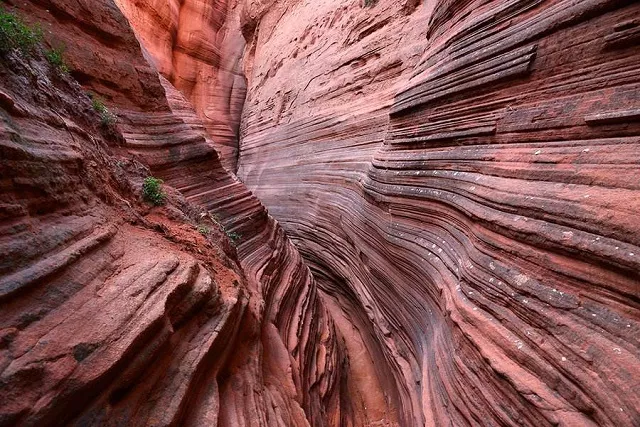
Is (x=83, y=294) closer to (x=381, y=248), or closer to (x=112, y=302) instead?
(x=112, y=302)

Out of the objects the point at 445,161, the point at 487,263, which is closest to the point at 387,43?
the point at 445,161

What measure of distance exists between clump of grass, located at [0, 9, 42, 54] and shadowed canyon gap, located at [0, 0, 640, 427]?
115 millimetres

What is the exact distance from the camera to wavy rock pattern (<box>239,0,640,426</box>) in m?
1.82

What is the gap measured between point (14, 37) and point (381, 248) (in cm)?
440

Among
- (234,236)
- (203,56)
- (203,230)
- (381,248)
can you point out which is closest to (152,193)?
(203,230)

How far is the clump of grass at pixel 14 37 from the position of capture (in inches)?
90.4

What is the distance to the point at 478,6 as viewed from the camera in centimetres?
369

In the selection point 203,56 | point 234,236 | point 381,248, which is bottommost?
point 381,248

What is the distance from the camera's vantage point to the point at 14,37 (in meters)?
2.51

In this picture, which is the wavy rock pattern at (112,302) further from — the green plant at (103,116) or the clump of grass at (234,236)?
the clump of grass at (234,236)

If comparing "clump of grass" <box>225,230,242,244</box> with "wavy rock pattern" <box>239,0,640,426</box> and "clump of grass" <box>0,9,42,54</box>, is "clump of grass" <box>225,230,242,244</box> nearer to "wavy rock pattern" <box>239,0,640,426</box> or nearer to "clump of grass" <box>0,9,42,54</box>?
"wavy rock pattern" <box>239,0,640,426</box>

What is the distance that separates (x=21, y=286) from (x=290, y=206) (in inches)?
302

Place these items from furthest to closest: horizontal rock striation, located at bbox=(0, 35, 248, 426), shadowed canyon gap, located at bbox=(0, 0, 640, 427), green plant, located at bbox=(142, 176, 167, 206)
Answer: green plant, located at bbox=(142, 176, 167, 206) → shadowed canyon gap, located at bbox=(0, 0, 640, 427) → horizontal rock striation, located at bbox=(0, 35, 248, 426)

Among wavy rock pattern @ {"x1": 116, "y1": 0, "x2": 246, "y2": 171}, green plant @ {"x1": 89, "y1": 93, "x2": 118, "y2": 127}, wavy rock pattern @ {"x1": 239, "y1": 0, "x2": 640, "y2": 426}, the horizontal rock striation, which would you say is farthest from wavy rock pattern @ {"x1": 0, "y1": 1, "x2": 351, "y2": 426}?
wavy rock pattern @ {"x1": 116, "y1": 0, "x2": 246, "y2": 171}
